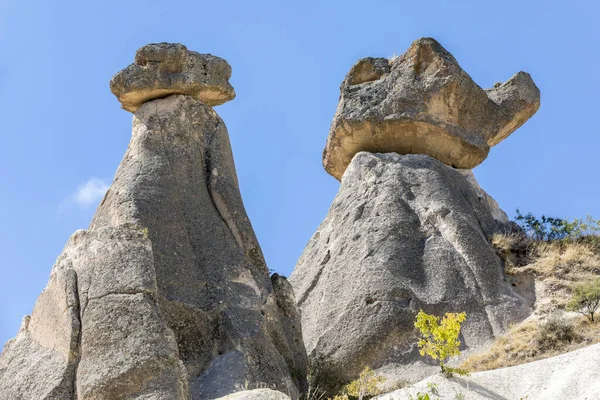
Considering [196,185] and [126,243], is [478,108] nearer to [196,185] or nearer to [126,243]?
[196,185]

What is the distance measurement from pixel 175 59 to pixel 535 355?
707cm

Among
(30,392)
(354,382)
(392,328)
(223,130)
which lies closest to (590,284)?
(392,328)

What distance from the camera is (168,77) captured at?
55.4 ft

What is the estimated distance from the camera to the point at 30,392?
40.5ft

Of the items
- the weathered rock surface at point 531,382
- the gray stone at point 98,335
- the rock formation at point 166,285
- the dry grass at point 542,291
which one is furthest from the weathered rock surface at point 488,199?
the gray stone at point 98,335

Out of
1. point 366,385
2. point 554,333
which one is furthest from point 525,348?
point 366,385

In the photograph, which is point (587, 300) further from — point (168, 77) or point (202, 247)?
point (168, 77)

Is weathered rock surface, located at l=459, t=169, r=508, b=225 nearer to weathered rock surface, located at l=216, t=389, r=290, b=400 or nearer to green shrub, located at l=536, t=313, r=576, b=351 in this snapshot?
green shrub, located at l=536, t=313, r=576, b=351

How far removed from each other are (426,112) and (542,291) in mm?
4913

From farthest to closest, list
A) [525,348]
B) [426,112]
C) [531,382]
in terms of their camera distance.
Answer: [426,112], [525,348], [531,382]

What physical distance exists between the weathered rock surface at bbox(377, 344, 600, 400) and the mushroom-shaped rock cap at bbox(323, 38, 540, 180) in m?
7.95

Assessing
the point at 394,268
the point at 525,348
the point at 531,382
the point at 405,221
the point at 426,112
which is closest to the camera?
the point at 531,382

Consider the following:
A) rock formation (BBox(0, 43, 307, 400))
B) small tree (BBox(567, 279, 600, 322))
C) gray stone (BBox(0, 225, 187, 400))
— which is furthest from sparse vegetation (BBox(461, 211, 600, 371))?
gray stone (BBox(0, 225, 187, 400))

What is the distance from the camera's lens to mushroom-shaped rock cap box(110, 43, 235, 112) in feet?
55.1
